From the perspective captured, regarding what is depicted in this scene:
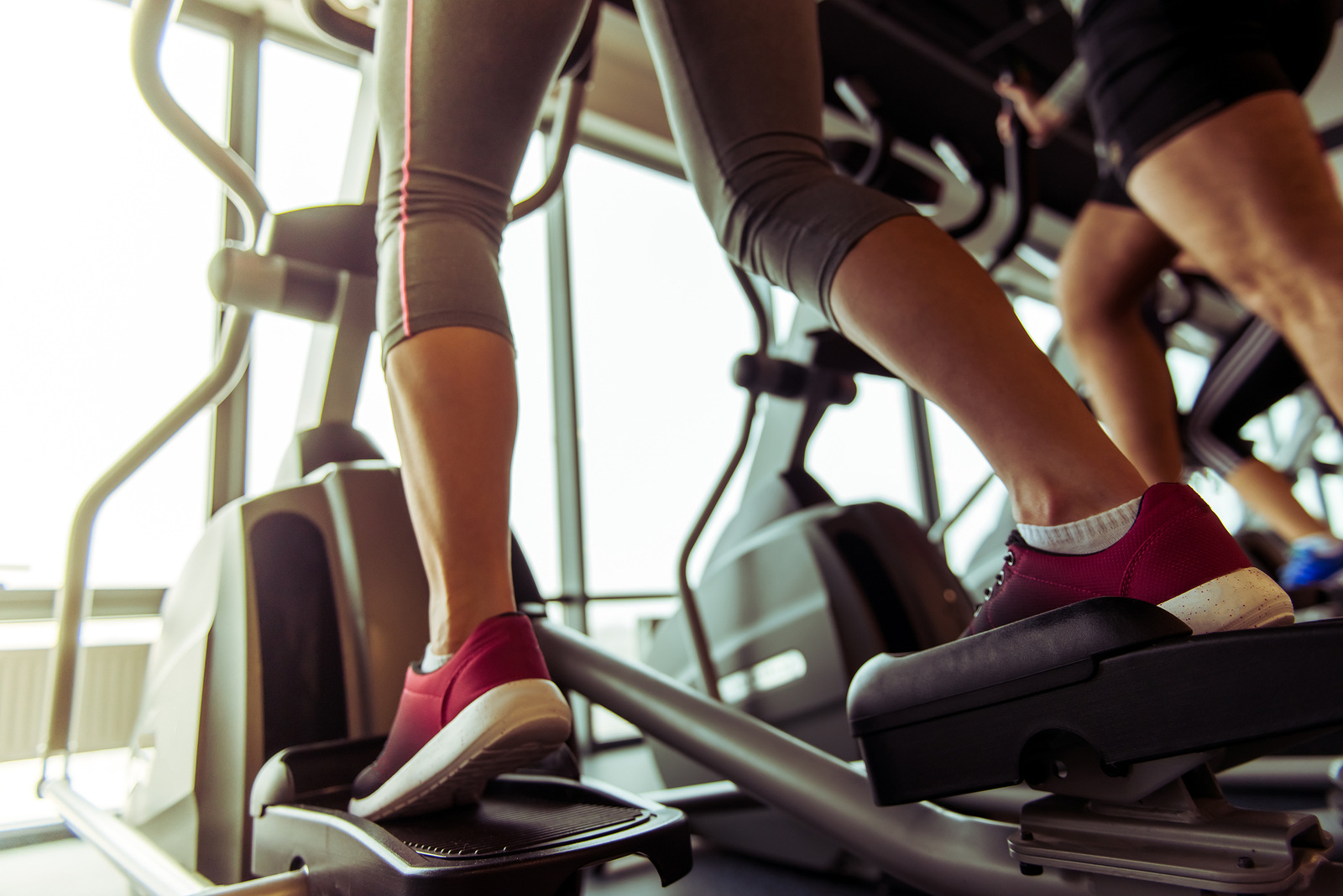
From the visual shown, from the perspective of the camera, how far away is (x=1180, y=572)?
21.1 inches

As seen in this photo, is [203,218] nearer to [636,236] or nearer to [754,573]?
[636,236]

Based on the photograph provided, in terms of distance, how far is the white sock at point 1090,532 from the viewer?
0.56 meters

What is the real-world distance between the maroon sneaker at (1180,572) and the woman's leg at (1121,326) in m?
0.93

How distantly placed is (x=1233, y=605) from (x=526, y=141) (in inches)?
28.0

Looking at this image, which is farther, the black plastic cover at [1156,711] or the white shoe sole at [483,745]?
the white shoe sole at [483,745]

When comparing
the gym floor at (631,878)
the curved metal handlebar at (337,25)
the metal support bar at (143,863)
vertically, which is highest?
the curved metal handlebar at (337,25)

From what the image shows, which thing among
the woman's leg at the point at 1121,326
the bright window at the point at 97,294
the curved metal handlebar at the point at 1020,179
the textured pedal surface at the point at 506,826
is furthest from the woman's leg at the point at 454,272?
the bright window at the point at 97,294

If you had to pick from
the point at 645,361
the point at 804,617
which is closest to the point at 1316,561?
the point at 804,617

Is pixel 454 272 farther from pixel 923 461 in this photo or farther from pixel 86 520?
pixel 923 461

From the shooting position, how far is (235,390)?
8.86 ft

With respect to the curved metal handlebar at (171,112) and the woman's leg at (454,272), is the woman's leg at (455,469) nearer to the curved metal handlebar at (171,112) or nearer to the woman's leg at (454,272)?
the woman's leg at (454,272)

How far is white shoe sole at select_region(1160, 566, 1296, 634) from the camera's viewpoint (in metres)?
0.51

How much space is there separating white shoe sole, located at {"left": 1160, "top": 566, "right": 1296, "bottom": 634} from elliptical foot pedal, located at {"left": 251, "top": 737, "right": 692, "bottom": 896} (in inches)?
16.1

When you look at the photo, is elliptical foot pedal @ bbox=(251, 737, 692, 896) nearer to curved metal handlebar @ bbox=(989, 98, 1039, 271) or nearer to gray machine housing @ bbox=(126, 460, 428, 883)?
gray machine housing @ bbox=(126, 460, 428, 883)
